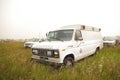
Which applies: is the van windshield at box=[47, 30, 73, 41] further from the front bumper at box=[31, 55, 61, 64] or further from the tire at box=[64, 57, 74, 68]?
the front bumper at box=[31, 55, 61, 64]

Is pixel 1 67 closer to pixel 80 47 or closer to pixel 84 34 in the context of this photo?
pixel 80 47

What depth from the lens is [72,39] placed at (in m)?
5.86

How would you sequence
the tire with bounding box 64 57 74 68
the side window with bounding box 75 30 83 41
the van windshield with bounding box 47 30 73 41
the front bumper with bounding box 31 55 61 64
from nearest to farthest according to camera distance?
the front bumper with bounding box 31 55 61 64, the tire with bounding box 64 57 74 68, the van windshield with bounding box 47 30 73 41, the side window with bounding box 75 30 83 41

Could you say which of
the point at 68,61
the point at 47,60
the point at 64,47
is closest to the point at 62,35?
the point at 64,47

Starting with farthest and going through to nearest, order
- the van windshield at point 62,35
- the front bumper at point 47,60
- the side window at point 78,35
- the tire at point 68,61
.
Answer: the side window at point 78,35, the van windshield at point 62,35, the tire at point 68,61, the front bumper at point 47,60

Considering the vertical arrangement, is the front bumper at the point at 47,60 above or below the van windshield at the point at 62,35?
below

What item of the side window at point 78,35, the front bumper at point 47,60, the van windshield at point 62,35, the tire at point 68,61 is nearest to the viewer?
the front bumper at point 47,60

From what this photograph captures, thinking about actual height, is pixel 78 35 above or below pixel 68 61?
above

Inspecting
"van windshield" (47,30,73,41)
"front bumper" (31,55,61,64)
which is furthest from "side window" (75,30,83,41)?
"front bumper" (31,55,61,64)

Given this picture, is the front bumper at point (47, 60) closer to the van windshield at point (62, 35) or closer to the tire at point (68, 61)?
the tire at point (68, 61)

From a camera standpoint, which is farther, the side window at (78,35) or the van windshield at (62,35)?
the side window at (78,35)

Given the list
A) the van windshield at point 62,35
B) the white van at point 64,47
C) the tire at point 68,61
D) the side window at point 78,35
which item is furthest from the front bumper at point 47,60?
the side window at point 78,35

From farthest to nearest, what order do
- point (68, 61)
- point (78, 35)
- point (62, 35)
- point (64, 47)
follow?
point (78, 35) < point (62, 35) < point (68, 61) < point (64, 47)

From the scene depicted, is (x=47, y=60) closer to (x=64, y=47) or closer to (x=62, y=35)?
(x=64, y=47)
